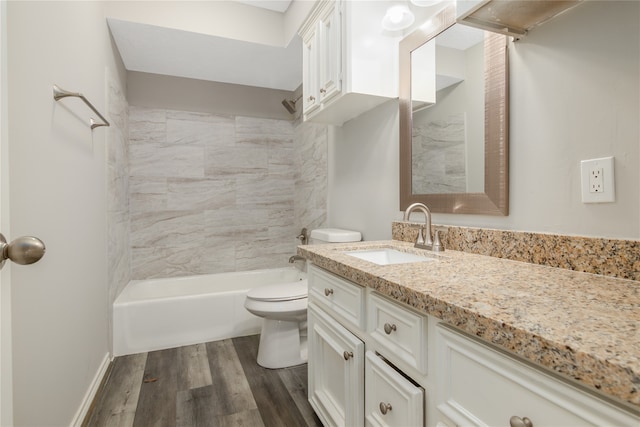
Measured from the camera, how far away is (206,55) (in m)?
2.73

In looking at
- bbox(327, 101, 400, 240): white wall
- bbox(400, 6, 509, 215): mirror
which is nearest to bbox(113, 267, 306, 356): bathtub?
bbox(327, 101, 400, 240): white wall

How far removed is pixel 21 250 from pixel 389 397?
93cm

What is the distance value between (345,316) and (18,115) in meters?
1.22

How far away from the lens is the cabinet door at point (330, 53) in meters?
1.72

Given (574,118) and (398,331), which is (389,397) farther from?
(574,118)

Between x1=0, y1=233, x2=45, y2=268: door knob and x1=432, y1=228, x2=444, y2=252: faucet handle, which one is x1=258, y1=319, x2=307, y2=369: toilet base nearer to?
x1=432, y1=228, x2=444, y2=252: faucet handle

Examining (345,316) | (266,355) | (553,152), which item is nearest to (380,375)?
(345,316)

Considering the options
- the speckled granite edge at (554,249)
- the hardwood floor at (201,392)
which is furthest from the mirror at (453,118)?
the hardwood floor at (201,392)

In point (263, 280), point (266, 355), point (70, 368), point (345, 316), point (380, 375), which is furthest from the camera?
point (263, 280)

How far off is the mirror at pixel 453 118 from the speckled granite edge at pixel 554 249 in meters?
0.10

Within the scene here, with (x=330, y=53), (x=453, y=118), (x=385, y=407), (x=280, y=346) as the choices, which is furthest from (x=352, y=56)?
(x=280, y=346)

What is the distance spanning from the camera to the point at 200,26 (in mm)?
2385

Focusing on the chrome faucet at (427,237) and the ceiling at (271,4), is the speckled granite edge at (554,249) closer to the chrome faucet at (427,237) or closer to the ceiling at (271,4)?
the chrome faucet at (427,237)

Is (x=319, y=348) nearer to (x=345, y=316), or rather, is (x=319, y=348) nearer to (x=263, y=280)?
(x=345, y=316)
